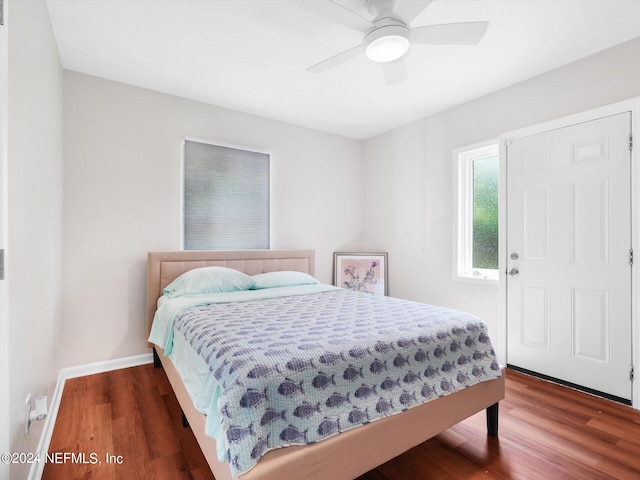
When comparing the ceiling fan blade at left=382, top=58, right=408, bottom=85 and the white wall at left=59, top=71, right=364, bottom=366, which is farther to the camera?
the white wall at left=59, top=71, right=364, bottom=366

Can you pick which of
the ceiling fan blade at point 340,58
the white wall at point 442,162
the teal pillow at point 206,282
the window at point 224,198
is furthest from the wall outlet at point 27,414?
the white wall at point 442,162

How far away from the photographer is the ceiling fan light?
183 centimetres

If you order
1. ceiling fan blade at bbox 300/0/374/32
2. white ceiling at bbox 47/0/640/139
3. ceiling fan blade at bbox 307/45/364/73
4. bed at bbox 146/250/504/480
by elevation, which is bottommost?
bed at bbox 146/250/504/480

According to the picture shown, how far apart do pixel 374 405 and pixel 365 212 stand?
343 centimetres

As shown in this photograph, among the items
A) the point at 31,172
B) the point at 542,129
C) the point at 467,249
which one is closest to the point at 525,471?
the point at 467,249

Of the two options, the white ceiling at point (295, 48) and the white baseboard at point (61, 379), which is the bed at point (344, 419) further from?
the white ceiling at point (295, 48)

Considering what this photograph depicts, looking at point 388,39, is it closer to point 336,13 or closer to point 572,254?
point 336,13

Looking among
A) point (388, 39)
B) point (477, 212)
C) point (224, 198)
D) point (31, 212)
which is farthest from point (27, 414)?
point (477, 212)

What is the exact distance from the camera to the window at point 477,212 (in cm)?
320

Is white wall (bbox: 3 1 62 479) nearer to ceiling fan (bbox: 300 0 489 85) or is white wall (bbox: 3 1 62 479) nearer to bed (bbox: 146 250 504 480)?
bed (bbox: 146 250 504 480)

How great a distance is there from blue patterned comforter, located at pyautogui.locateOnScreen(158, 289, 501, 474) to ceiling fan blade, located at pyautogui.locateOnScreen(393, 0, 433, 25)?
65.7 inches

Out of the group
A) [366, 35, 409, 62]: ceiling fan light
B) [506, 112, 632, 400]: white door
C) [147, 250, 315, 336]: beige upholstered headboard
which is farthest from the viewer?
[147, 250, 315, 336]: beige upholstered headboard

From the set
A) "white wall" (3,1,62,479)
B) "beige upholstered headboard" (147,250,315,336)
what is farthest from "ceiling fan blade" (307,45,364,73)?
"beige upholstered headboard" (147,250,315,336)

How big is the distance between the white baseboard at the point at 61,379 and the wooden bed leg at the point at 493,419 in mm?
2362
